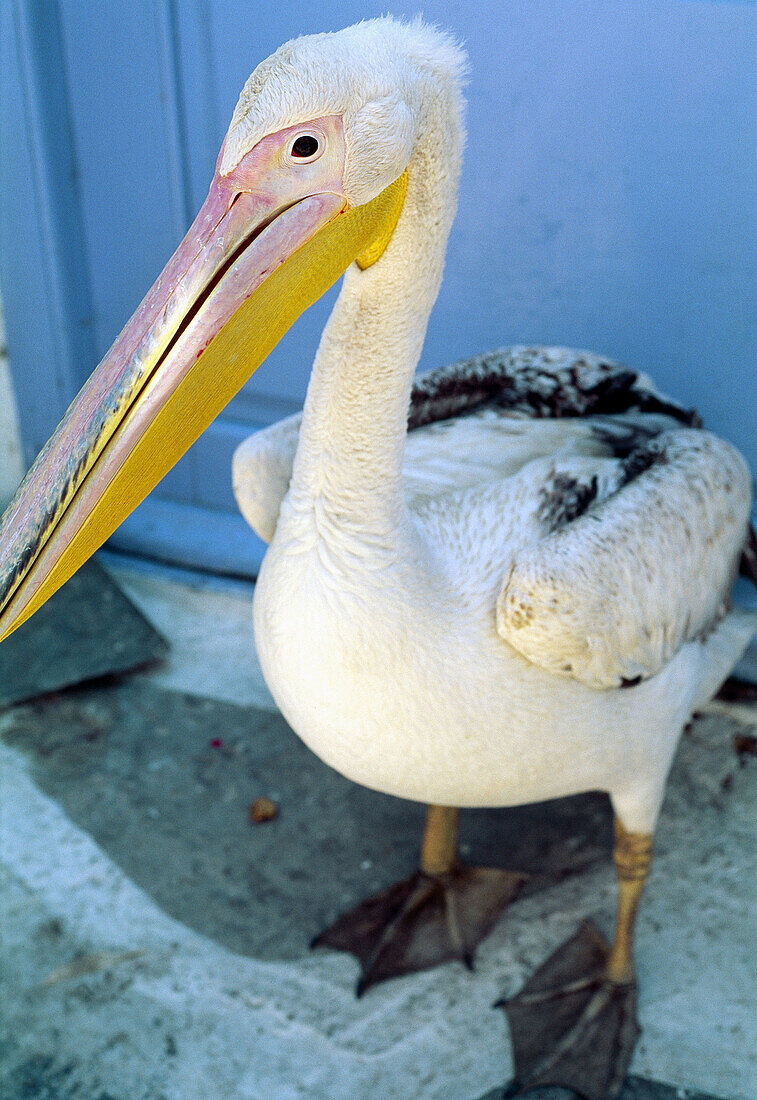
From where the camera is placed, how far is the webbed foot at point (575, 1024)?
1.65 meters

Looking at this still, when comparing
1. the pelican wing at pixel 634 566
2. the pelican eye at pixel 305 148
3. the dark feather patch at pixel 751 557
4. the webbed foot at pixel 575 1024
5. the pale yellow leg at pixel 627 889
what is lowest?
the webbed foot at pixel 575 1024

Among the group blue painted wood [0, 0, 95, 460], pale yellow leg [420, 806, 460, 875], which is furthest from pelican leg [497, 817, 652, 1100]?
blue painted wood [0, 0, 95, 460]

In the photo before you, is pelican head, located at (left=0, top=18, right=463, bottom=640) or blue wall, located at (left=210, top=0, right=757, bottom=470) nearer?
pelican head, located at (left=0, top=18, right=463, bottom=640)

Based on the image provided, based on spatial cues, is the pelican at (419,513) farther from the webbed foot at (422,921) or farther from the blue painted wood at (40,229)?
the blue painted wood at (40,229)

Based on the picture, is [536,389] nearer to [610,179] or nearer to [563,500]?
[563,500]

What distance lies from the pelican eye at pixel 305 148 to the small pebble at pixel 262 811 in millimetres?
1432

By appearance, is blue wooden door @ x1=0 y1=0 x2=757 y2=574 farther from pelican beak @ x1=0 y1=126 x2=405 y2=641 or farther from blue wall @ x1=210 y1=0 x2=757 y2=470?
pelican beak @ x1=0 y1=126 x2=405 y2=641

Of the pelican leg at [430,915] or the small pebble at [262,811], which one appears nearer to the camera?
the pelican leg at [430,915]

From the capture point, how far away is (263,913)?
1.98 m

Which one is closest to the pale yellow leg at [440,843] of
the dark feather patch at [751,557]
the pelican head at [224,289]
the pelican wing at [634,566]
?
the pelican wing at [634,566]

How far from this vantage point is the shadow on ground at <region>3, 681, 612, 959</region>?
2016mm

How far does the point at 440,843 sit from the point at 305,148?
1.32m

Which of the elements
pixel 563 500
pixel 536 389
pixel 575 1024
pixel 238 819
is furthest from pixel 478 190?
pixel 575 1024

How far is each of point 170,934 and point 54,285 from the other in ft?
5.71
